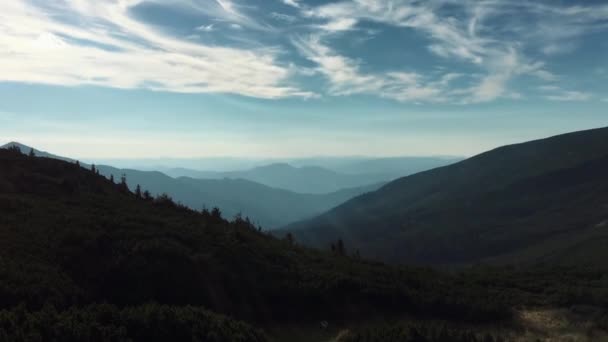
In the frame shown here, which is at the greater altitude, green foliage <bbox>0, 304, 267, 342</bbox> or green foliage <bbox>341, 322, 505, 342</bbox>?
green foliage <bbox>0, 304, 267, 342</bbox>

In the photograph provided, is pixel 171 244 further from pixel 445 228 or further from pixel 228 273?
pixel 445 228

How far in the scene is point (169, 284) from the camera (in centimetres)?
2261

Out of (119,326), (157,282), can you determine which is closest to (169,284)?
(157,282)

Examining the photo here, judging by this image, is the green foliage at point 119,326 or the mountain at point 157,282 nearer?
the green foliage at point 119,326

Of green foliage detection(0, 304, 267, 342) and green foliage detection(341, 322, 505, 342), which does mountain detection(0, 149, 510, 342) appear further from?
green foliage detection(341, 322, 505, 342)

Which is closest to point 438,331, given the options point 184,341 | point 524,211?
point 184,341

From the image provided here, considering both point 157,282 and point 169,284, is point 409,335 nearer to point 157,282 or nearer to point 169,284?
point 169,284

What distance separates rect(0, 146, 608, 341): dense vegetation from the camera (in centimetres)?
1548

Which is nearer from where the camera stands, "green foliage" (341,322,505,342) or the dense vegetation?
the dense vegetation

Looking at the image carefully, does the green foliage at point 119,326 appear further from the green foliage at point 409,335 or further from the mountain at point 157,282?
the green foliage at point 409,335

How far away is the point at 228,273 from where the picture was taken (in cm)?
2548

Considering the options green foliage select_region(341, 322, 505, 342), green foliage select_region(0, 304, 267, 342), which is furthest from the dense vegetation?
green foliage select_region(341, 322, 505, 342)

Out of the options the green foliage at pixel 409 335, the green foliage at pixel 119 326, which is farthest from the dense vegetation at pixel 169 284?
the green foliage at pixel 409 335

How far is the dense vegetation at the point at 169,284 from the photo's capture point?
15.5 meters
